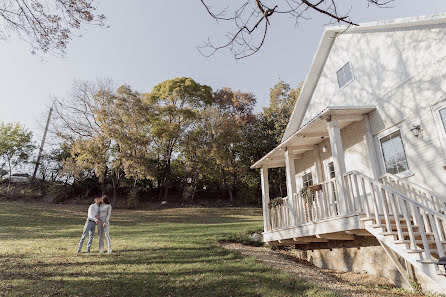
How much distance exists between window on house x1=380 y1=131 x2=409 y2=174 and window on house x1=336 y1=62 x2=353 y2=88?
2.93m

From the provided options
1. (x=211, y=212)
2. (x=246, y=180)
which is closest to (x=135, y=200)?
(x=211, y=212)

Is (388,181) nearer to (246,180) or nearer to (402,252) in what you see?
(402,252)

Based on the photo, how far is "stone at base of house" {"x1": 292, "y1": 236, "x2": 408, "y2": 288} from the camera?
7.09m

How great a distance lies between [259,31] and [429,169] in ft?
18.2

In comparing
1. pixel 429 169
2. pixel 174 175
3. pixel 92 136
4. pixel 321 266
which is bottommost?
pixel 321 266

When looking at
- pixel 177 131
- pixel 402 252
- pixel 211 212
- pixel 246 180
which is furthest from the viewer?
pixel 246 180

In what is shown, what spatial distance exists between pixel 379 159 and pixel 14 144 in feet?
117

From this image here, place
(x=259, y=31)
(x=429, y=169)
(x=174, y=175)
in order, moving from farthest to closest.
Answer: (x=174, y=175)
(x=429, y=169)
(x=259, y=31)

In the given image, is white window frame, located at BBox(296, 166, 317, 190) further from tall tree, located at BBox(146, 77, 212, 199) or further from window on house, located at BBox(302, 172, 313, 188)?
tall tree, located at BBox(146, 77, 212, 199)

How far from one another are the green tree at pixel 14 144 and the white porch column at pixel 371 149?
34.9 m

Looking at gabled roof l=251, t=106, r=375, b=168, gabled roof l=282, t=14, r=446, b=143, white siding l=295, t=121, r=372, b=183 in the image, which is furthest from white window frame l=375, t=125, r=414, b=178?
gabled roof l=282, t=14, r=446, b=143

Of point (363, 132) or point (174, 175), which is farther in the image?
point (174, 175)

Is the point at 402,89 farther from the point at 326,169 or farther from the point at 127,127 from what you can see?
the point at 127,127

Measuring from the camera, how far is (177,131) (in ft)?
88.3
